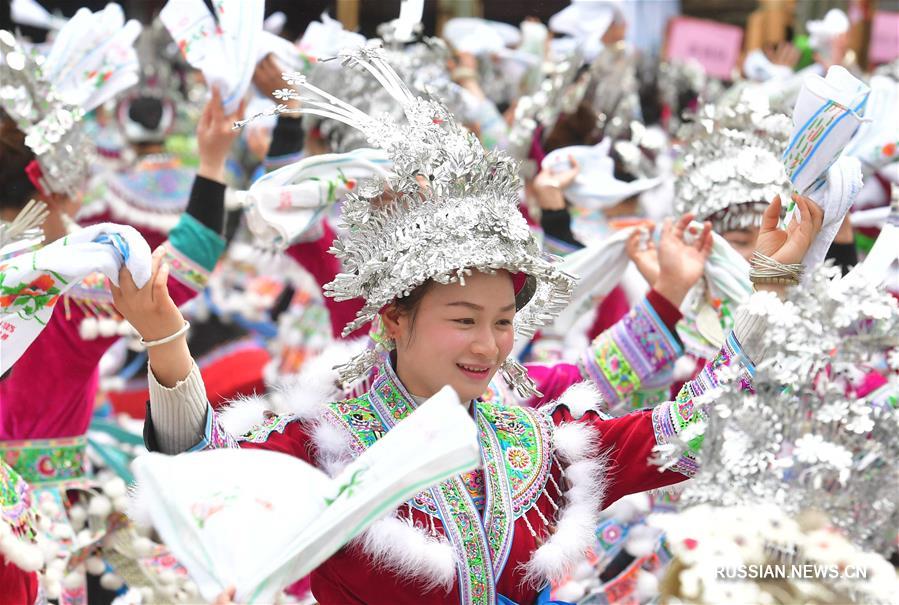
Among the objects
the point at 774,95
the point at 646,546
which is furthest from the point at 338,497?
the point at 774,95

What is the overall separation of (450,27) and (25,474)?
378cm

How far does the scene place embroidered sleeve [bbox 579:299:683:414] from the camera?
320cm

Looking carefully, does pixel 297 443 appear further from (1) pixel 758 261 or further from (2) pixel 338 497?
(1) pixel 758 261

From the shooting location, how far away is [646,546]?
3.65m

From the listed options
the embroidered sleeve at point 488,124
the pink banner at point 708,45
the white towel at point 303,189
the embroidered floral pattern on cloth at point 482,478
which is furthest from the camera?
the pink banner at point 708,45

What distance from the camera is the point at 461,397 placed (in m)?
2.32

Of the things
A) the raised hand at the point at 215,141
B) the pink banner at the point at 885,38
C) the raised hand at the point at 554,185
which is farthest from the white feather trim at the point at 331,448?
the pink banner at the point at 885,38

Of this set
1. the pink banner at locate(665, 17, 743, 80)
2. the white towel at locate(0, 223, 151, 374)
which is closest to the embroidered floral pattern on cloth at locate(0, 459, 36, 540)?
the white towel at locate(0, 223, 151, 374)

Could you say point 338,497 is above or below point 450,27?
above

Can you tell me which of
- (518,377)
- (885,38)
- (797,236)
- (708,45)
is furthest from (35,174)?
(885,38)

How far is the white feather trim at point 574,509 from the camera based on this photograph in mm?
2270

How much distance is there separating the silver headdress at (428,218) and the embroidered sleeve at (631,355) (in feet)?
2.67

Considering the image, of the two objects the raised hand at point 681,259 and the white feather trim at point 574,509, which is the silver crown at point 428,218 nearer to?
the white feather trim at point 574,509

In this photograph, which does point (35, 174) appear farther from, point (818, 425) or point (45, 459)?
point (818, 425)
